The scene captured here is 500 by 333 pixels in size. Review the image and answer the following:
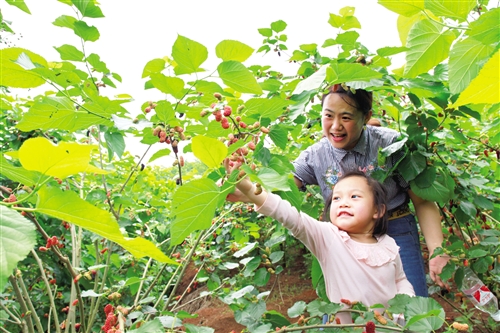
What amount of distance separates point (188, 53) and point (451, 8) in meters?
0.55

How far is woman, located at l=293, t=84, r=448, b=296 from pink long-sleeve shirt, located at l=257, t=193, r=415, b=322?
28 centimetres

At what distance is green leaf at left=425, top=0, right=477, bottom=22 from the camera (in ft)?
2.21

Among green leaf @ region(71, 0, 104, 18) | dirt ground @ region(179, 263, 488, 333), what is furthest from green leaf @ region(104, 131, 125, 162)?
dirt ground @ region(179, 263, 488, 333)

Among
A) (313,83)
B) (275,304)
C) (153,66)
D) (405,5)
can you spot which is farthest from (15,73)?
(275,304)

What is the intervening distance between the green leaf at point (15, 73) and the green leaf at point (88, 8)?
0.92 feet

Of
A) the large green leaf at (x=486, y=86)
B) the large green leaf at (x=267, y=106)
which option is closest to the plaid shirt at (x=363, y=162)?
the large green leaf at (x=267, y=106)

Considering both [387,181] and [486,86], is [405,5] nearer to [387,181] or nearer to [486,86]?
[486,86]

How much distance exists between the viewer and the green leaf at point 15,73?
0.80 metres

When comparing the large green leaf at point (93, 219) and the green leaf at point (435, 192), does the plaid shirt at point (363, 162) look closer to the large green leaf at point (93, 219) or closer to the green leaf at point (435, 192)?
the green leaf at point (435, 192)

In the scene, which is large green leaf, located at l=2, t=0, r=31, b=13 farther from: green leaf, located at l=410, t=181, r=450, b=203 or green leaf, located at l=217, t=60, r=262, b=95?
green leaf, located at l=410, t=181, r=450, b=203

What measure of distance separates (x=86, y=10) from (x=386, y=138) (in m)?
1.38

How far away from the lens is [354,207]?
4.89ft

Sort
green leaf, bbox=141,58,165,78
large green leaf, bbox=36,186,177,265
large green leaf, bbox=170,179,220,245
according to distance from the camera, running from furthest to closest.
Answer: green leaf, bbox=141,58,165,78 → large green leaf, bbox=170,179,220,245 → large green leaf, bbox=36,186,177,265

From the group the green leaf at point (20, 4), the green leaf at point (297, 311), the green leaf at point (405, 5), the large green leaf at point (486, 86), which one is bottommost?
the green leaf at point (297, 311)
